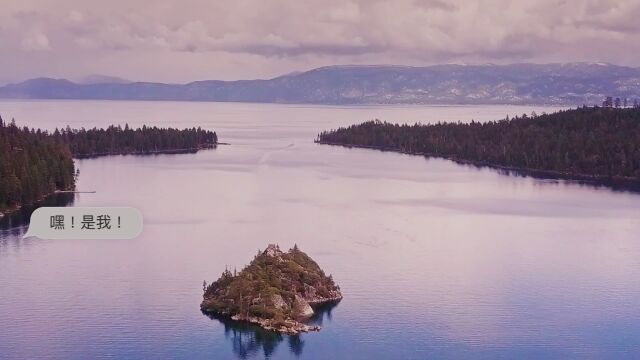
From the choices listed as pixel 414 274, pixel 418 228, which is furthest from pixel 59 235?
pixel 418 228

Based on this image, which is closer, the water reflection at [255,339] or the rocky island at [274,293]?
the water reflection at [255,339]

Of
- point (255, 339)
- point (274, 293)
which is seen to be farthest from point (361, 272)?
point (255, 339)

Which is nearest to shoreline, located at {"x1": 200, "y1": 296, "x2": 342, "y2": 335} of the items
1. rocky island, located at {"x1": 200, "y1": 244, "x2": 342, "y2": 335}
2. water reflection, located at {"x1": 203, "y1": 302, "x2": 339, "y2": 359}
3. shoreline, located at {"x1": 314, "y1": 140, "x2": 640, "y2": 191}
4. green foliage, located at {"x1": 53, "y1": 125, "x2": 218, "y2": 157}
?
rocky island, located at {"x1": 200, "y1": 244, "x2": 342, "y2": 335}

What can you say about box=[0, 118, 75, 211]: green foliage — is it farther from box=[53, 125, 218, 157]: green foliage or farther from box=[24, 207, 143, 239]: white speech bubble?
box=[24, 207, 143, 239]: white speech bubble

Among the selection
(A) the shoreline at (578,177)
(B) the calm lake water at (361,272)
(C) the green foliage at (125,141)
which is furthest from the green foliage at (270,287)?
(C) the green foliage at (125,141)

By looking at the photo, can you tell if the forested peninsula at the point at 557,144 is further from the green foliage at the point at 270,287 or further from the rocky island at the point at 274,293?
the rocky island at the point at 274,293

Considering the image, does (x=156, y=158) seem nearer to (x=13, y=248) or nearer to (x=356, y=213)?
(x=356, y=213)
